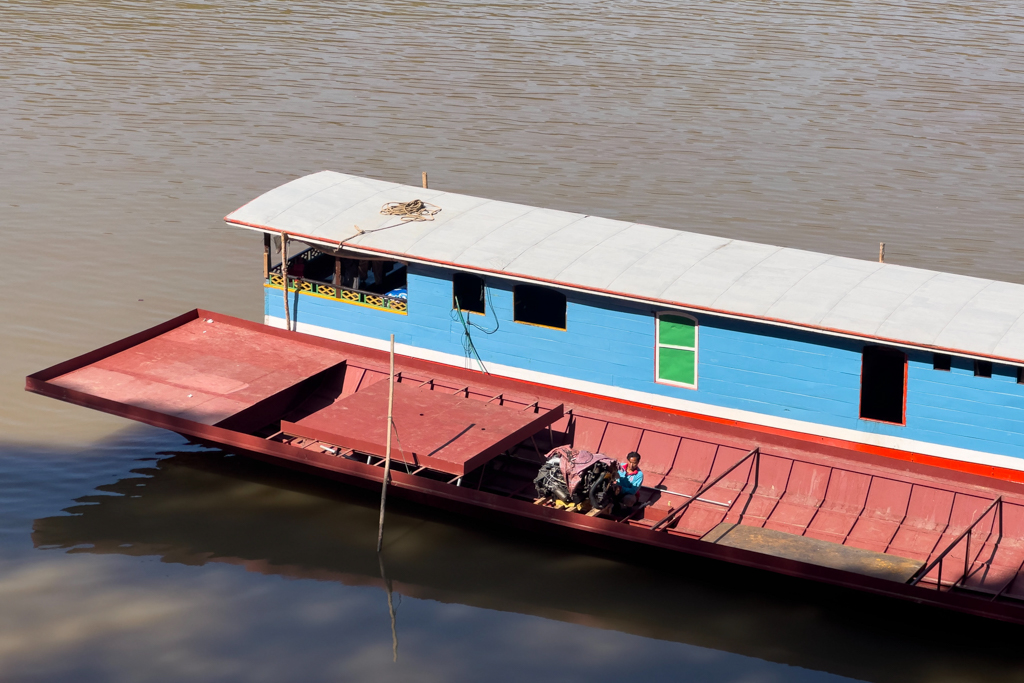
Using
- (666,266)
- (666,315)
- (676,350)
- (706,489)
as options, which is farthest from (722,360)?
(706,489)

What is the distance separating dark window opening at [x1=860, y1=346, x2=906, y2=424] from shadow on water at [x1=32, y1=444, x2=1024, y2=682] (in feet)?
Answer: 10.2

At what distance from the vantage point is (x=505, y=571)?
1548 cm

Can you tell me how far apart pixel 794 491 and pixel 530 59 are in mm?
27540

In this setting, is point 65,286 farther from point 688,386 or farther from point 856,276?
point 856,276

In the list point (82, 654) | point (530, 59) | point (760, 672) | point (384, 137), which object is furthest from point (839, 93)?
point (82, 654)

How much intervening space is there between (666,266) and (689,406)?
213 cm

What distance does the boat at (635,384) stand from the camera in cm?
1490

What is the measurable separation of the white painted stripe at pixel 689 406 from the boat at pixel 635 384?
0.11ft

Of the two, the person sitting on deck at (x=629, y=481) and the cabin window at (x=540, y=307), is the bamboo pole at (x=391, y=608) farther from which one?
the cabin window at (x=540, y=307)

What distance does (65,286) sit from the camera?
24219 millimetres

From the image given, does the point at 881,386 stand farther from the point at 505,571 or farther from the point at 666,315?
the point at 505,571

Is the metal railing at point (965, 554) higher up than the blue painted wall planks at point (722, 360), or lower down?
lower down

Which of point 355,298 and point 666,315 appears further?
point 355,298

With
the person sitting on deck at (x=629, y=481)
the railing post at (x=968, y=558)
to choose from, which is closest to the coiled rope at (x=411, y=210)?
the person sitting on deck at (x=629, y=481)
